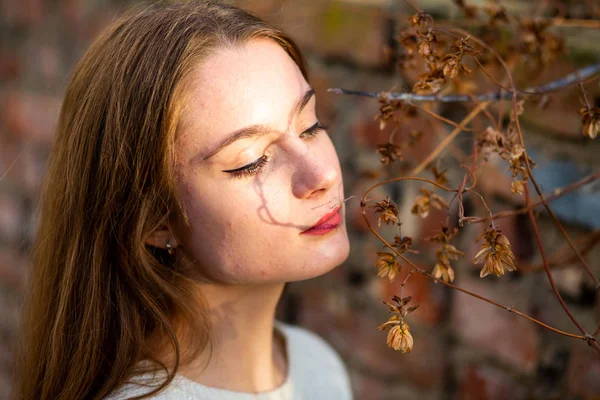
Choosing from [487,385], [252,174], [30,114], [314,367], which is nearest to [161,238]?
[252,174]

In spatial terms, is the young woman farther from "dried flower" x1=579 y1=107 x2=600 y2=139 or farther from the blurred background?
"dried flower" x1=579 y1=107 x2=600 y2=139

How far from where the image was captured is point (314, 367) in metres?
1.26

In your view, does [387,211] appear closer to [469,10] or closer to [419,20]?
[419,20]

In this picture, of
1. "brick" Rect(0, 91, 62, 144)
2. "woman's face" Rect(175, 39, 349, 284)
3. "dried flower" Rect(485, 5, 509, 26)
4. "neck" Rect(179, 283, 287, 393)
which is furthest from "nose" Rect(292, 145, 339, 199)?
"brick" Rect(0, 91, 62, 144)

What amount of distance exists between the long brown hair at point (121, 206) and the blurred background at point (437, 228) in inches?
8.3

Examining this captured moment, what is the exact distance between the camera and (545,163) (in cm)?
111

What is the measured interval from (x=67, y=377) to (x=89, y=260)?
0.59 ft

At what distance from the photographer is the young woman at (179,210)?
88 centimetres

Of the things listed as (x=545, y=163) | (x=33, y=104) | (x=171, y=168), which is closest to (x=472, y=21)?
(x=545, y=163)

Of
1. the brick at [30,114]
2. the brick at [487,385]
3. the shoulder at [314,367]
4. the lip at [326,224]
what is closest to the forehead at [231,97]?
the lip at [326,224]

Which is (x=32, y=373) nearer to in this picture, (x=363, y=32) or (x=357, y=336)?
(x=357, y=336)

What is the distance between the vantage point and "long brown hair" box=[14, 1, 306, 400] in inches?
35.6

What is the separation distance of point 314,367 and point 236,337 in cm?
28

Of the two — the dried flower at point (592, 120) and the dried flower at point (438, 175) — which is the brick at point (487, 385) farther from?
the dried flower at point (592, 120)
